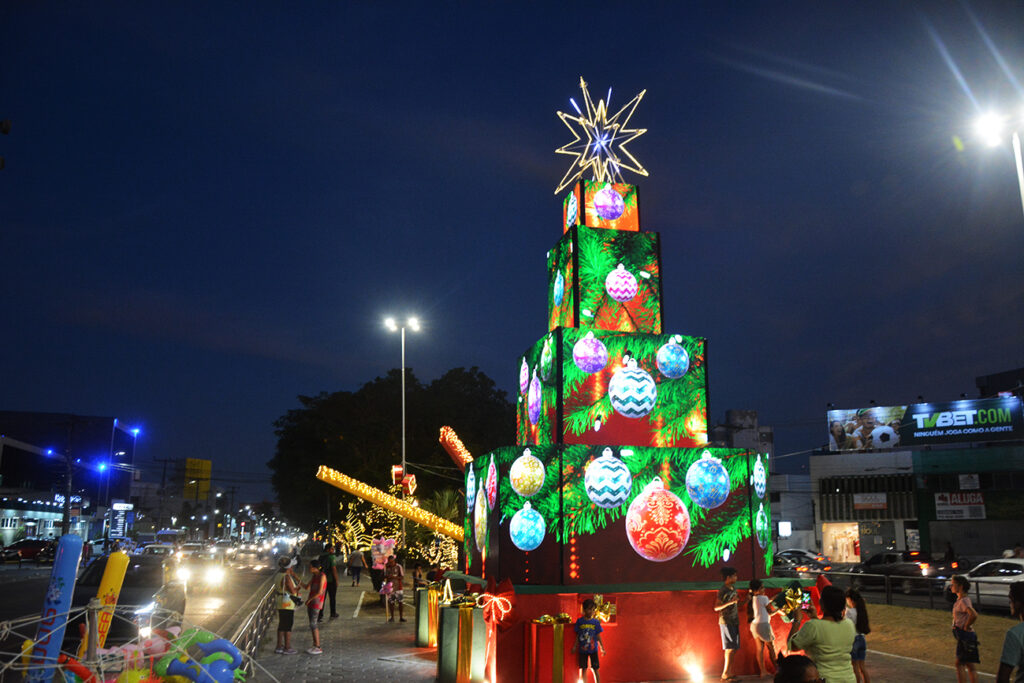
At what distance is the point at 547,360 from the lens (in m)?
14.6

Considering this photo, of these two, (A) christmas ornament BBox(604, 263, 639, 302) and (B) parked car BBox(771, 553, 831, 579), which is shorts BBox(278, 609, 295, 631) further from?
(B) parked car BBox(771, 553, 831, 579)

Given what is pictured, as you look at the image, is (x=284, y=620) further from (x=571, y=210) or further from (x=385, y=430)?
(x=385, y=430)

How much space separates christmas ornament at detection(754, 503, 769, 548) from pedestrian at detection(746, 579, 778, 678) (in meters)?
1.40

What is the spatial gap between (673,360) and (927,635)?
25.5 ft

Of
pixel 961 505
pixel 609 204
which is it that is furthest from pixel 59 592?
pixel 961 505

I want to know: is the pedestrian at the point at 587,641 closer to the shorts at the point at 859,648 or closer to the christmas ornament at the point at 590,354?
the shorts at the point at 859,648

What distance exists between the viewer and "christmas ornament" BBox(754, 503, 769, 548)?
1408 cm

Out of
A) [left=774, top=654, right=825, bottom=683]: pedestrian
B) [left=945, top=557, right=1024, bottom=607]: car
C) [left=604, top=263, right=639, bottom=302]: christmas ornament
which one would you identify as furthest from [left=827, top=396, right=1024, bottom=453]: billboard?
[left=774, top=654, right=825, bottom=683]: pedestrian

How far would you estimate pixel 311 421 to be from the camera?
51.2 m

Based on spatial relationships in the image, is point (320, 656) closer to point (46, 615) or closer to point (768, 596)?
point (768, 596)

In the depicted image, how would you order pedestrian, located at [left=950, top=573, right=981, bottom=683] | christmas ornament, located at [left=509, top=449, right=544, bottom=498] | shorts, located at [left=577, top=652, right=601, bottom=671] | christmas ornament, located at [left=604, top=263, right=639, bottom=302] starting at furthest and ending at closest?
christmas ornament, located at [left=604, top=263, right=639, bottom=302]
christmas ornament, located at [left=509, top=449, right=544, bottom=498]
shorts, located at [left=577, top=652, right=601, bottom=671]
pedestrian, located at [left=950, top=573, right=981, bottom=683]

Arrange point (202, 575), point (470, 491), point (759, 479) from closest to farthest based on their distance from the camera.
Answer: point (759, 479)
point (470, 491)
point (202, 575)

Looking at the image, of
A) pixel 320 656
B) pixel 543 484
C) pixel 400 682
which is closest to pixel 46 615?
pixel 400 682

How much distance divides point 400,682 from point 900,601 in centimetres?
1825
